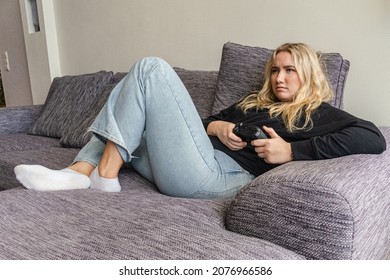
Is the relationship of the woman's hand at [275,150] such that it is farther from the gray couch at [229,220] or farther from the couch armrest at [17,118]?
the couch armrest at [17,118]

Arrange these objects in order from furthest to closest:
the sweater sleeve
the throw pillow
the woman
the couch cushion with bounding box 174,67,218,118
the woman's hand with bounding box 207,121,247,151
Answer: the throw pillow, the couch cushion with bounding box 174,67,218,118, the woman's hand with bounding box 207,121,247,151, the woman, the sweater sleeve

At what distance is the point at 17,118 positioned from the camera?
246 centimetres

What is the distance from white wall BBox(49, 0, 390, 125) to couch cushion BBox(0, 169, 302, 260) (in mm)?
804

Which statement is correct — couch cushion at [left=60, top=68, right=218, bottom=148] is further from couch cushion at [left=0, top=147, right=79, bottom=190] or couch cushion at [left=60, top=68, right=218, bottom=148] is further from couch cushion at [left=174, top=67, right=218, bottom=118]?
couch cushion at [left=0, top=147, right=79, bottom=190]

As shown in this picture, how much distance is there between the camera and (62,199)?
3.35ft

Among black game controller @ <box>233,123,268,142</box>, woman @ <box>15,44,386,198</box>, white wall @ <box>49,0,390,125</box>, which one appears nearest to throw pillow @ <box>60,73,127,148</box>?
white wall @ <box>49,0,390,125</box>

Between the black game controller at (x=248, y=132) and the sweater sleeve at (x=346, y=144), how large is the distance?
15 cm

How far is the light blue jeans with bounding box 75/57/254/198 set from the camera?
42.6 inches

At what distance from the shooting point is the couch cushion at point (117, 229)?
2.32 ft

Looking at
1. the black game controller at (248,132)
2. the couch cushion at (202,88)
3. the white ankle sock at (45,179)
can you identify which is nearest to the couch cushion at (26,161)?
the white ankle sock at (45,179)

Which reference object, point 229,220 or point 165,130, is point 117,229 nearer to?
point 229,220

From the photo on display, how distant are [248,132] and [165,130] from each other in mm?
250

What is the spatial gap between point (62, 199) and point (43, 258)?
0.33 metres
